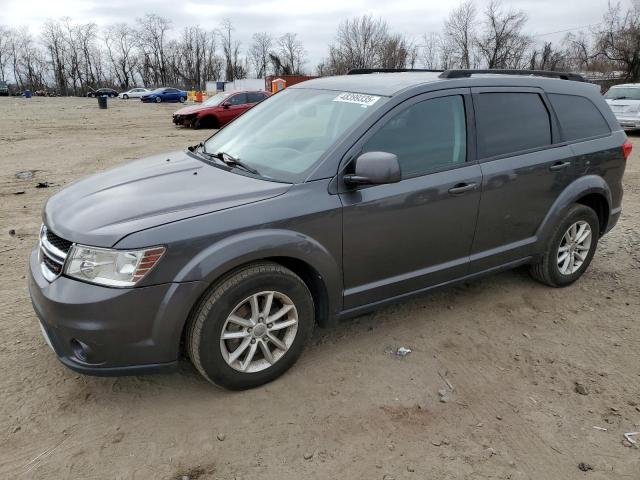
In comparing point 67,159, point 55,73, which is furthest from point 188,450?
point 55,73

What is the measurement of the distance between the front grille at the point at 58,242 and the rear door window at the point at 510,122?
2.71 m

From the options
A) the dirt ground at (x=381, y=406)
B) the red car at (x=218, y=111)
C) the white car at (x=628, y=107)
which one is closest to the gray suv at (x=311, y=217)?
the dirt ground at (x=381, y=406)

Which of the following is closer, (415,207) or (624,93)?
(415,207)

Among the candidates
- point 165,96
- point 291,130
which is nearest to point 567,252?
point 291,130

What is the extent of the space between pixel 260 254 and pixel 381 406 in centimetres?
112

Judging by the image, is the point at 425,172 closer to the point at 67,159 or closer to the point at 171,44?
the point at 67,159

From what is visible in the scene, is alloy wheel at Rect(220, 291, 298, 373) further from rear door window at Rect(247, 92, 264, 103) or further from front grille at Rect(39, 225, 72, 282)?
rear door window at Rect(247, 92, 264, 103)

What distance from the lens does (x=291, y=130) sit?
3.54 metres

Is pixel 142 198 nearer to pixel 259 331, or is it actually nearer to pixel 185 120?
pixel 259 331

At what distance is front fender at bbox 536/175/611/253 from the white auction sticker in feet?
5.88

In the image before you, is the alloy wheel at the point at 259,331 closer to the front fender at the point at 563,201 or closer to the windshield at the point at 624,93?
the front fender at the point at 563,201

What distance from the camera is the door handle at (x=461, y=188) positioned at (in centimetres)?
338

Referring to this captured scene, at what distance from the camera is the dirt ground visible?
2.47 m

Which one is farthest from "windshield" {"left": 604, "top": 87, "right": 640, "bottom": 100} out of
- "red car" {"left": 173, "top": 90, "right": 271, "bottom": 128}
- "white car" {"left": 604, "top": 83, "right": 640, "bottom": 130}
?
"red car" {"left": 173, "top": 90, "right": 271, "bottom": 128}
